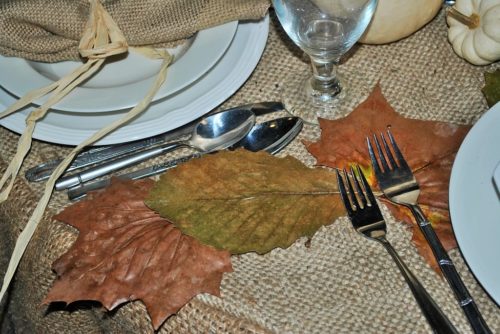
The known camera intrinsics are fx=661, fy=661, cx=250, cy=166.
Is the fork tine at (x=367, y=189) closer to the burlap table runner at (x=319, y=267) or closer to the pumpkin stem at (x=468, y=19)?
the burlap table runner at (x=319, y=267)

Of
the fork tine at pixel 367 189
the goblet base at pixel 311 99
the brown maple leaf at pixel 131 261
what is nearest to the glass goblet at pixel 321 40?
the goblet base at pixel 311 99

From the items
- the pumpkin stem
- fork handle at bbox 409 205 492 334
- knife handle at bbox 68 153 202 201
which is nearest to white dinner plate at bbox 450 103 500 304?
fork handle at bbox 409 205 492 334

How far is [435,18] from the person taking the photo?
0.81m

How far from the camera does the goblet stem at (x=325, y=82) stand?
74cm

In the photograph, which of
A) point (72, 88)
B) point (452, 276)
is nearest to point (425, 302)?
point (452, 276)

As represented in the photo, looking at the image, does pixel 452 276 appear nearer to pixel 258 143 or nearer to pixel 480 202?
pixel 480 202

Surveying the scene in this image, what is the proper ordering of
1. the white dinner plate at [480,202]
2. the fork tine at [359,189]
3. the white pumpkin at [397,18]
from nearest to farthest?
1. the white dinner plate at [480,202]
2. the fork tine at [359,189]
3. the white pumpkin at [397,18]

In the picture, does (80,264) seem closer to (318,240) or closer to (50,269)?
(50,269)

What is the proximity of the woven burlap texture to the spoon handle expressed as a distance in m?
0.15

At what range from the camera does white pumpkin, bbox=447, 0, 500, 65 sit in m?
0.72

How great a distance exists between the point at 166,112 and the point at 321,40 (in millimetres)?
181

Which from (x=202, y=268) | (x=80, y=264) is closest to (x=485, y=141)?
(x=202, y=268)

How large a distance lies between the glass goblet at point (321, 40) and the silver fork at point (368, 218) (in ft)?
0.37

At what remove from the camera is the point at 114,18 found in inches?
29.9
